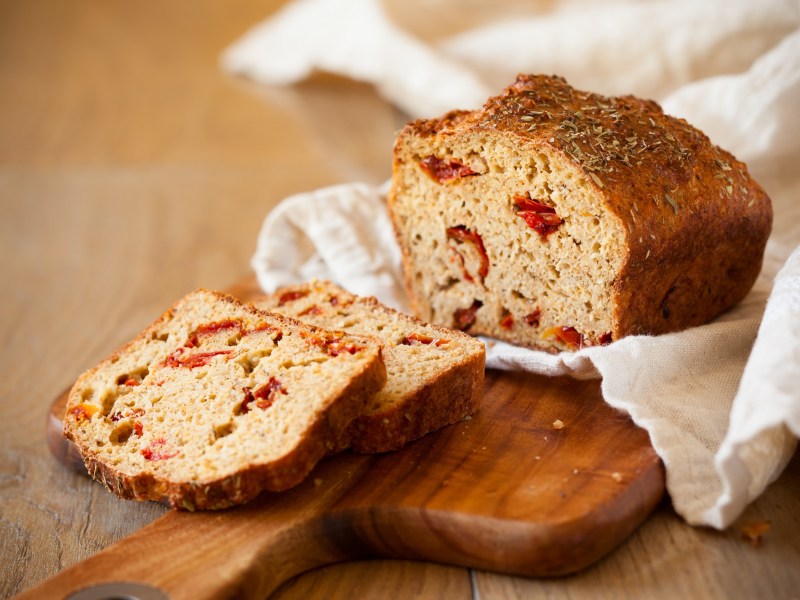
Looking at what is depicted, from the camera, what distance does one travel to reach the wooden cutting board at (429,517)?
2.37m

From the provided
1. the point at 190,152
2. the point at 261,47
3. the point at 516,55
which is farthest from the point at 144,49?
the point at 516,55

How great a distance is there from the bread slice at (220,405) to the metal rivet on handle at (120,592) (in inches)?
12.4

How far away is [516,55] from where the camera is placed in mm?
5711

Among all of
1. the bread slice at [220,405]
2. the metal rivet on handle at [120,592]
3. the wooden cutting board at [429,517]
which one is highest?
the bread slice at [220,405]

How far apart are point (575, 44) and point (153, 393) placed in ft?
11.8

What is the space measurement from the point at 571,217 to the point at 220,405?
1.28 m

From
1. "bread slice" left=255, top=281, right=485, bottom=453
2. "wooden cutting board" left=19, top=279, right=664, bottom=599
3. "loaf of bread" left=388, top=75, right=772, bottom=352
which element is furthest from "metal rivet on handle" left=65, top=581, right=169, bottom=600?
"loaf of bread" left=388, top=75, right=772, bottom=352

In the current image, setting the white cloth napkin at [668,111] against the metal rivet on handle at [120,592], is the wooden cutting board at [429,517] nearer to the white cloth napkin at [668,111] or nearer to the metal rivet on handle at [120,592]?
the metal rivet on handle at [120,592]

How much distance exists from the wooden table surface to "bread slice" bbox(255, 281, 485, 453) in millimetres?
412

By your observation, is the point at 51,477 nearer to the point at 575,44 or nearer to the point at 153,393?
the point at 153,393

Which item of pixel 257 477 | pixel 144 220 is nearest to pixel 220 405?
pixel 257 477

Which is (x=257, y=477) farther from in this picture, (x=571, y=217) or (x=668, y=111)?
(x=668, y=111)

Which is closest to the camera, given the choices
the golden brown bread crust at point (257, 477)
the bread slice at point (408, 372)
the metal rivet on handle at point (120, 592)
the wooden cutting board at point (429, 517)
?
the metal rivet on handle at point (120, 592)

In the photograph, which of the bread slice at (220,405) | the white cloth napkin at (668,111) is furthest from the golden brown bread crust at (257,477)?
the white cloth napkin at (668,111)
